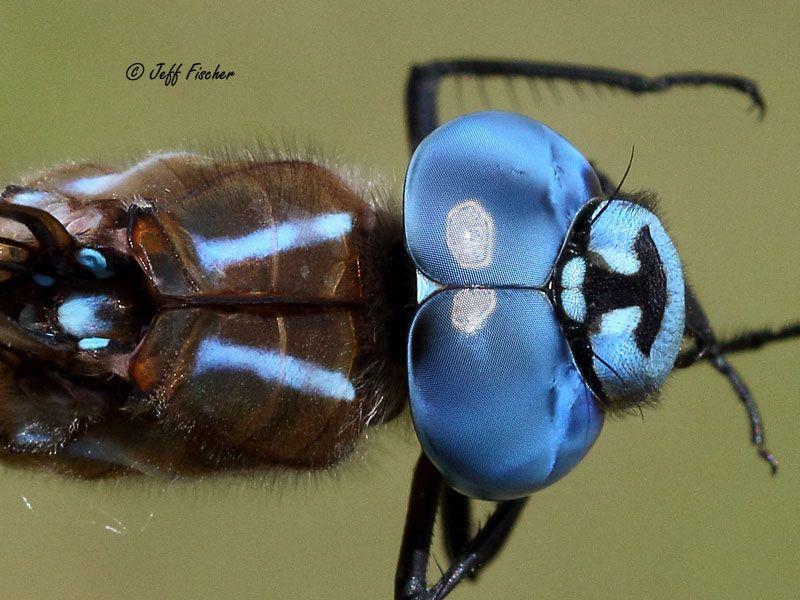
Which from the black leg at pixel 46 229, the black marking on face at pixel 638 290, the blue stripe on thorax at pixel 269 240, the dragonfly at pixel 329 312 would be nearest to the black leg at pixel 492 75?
the dragonfly at pixel 329 312

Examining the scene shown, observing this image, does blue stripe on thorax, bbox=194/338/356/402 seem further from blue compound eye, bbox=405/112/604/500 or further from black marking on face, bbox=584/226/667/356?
black marking on face, bbox=584/226/667/356

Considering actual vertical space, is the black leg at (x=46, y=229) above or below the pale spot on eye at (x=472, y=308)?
above

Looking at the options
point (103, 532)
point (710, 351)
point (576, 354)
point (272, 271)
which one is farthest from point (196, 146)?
point (103, 532)

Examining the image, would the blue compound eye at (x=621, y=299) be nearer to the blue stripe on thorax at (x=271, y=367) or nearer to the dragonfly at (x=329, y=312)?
the dragonfly at (x=329, y=312)

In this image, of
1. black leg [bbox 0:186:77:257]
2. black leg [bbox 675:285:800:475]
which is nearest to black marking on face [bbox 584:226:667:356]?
black leg [bbox 675:285:800:475]

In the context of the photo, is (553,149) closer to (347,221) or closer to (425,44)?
(347,221)

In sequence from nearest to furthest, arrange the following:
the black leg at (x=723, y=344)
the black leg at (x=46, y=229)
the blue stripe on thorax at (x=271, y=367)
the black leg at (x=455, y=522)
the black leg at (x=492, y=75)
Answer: the black leg at (x=46, y=229)
the blue stripe on thorax at (x=271, y=367)
the black leg at (x=723, y=344)
the black leg at (x=455, y=522)
the black leg at (x=492, y=75)
